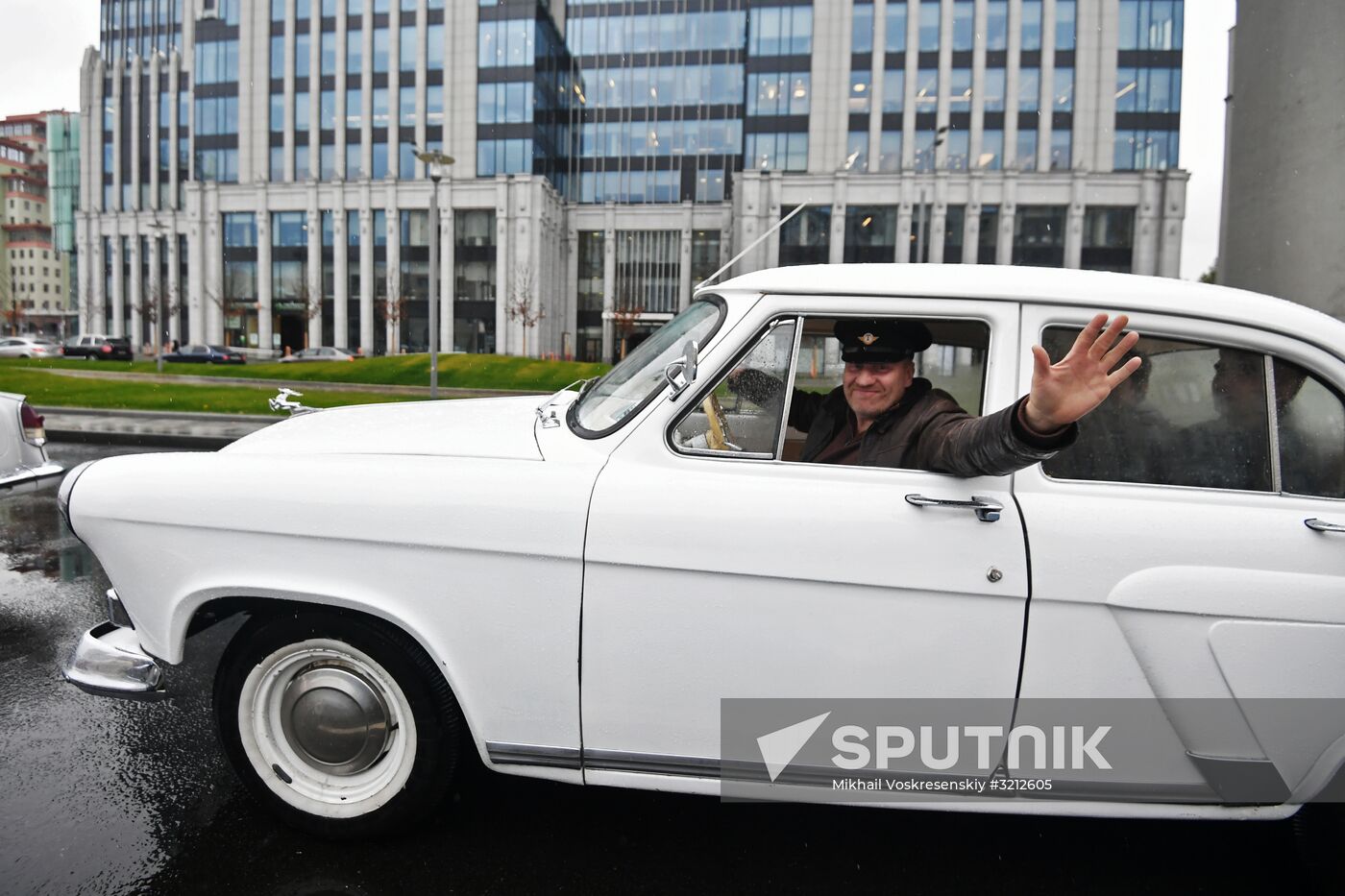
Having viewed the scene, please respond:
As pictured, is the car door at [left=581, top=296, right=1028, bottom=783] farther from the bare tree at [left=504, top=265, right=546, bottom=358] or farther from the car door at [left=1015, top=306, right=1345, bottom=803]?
the bare tree at [left=504, top=265, right=546, bottom=358]

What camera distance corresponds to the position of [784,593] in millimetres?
2104

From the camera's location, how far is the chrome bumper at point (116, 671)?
2.48 metres

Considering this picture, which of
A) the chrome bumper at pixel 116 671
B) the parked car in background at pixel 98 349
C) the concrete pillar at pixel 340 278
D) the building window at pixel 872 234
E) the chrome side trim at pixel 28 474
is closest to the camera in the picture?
the chrome bumper at pixel 116 671

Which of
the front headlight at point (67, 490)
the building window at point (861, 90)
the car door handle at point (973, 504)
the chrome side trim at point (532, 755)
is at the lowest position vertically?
the chrome side trim at point (532, 755)

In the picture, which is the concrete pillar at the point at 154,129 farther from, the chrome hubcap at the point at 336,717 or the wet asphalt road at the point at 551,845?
the chrome hubcap at the point at 336,717

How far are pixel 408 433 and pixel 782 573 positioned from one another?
4.69ft

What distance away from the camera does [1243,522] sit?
2.06m

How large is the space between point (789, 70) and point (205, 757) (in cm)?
5543

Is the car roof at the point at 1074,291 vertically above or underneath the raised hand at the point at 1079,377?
above

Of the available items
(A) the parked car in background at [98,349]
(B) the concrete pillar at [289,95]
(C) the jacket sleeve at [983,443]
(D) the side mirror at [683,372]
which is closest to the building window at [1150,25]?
(B) the concrete pillar at [289,95]

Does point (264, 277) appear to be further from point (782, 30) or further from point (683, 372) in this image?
point (683, 372)

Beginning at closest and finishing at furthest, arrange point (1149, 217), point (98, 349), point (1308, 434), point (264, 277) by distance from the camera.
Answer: point (1308, 434) < point (98, 349) < point (1149, 217) < point (264, 277)

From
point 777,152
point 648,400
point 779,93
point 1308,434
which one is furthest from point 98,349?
point 1308,434

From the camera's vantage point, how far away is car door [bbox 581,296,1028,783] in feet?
6.79
